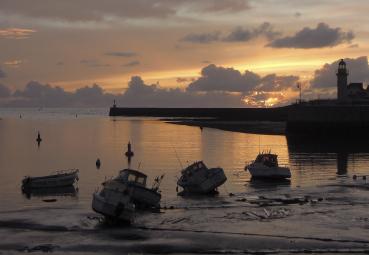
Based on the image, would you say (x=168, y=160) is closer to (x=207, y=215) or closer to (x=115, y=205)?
(x=207, y=215)

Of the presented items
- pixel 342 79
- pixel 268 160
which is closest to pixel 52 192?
pixel 268 160

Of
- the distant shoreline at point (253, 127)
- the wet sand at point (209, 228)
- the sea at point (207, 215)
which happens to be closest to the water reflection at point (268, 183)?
the sea at point (207, 215)

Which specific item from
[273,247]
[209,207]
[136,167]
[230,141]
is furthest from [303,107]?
[273,247]

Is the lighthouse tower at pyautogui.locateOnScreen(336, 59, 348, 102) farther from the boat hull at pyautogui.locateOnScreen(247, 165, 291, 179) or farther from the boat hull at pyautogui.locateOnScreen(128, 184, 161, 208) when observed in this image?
the boat hull at pyautogui.locateOnScreen(128, 184, 161, 208)

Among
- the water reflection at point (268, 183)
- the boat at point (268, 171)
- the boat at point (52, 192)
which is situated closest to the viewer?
the boat at point (52, 192)

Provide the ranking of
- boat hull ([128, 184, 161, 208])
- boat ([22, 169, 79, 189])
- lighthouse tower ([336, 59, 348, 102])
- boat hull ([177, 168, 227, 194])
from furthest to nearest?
lighthouse tower ([336, 59, 348, 102])
boat ([22, 169, 79, 189])
boat hull ([177, 168, 227, 194])
boat hull ([128, 184, 161, 208])

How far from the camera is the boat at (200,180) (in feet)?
134

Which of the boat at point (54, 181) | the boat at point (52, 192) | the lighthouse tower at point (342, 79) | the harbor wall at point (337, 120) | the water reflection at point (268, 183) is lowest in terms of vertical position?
the boat at point (52, 192)

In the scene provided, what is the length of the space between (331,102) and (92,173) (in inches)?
2237

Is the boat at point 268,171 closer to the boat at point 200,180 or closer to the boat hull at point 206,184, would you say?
the boat at point 200,180

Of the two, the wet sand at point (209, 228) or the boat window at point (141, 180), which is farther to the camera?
the boat window at point (141, 180)

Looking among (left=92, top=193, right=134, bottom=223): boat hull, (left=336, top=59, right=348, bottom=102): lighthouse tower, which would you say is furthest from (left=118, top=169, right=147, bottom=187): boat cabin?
(left=336, top=59, right=348, bottom=102): lighthouse tower

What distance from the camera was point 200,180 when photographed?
1622 inches

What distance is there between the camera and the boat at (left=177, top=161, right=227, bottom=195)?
40.9 meters
